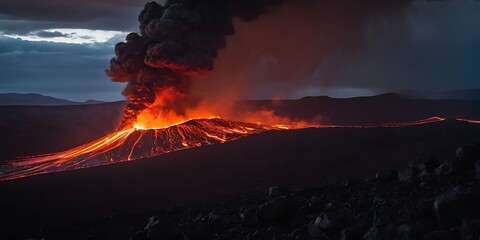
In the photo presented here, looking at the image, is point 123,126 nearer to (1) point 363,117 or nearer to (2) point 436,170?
(2) point 436,170

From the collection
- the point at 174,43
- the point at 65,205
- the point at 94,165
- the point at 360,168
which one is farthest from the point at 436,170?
the point at 174,43

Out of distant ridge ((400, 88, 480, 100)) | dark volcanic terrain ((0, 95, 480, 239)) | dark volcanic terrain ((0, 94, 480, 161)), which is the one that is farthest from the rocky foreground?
distant ridge ((400, 88, 480, 100))

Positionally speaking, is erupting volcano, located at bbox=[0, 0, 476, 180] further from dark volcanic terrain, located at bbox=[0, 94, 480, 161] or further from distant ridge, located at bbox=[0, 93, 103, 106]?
distant ridge, located at bbox=[0, 93, 103, 106]

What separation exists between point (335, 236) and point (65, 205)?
13.5 m

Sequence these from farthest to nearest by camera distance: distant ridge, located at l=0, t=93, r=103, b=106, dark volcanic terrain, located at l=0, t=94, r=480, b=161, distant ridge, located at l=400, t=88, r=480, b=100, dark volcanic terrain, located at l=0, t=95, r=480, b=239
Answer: distant ridge, located at l=0, t=93, r=103, b=106 < distant ridge, located at l=400, t=88, r=480, b=100 < dark volcanic terrain, located at l=0, t=94, r=480, b=161 < dark volcanic terrain, located at l=0, t=95, r=480, b=239

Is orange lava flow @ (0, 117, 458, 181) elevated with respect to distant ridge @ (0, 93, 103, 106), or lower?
lower

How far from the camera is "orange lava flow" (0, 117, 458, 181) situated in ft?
90.3

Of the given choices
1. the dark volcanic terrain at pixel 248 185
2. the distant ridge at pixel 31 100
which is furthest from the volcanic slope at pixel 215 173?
the distant ridge at pixel 31 100

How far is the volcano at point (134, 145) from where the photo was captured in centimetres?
2750

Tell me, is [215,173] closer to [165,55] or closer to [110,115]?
[165,55]

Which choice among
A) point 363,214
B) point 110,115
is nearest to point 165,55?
point 363,214

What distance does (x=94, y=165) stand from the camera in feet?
88.2

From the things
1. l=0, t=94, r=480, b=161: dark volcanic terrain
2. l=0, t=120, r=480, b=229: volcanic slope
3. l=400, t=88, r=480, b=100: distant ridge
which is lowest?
l=0, t=120, r=480, b=229: volcanic slope

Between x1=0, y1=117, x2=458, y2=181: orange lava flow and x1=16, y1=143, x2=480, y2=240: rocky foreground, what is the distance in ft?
43.0
